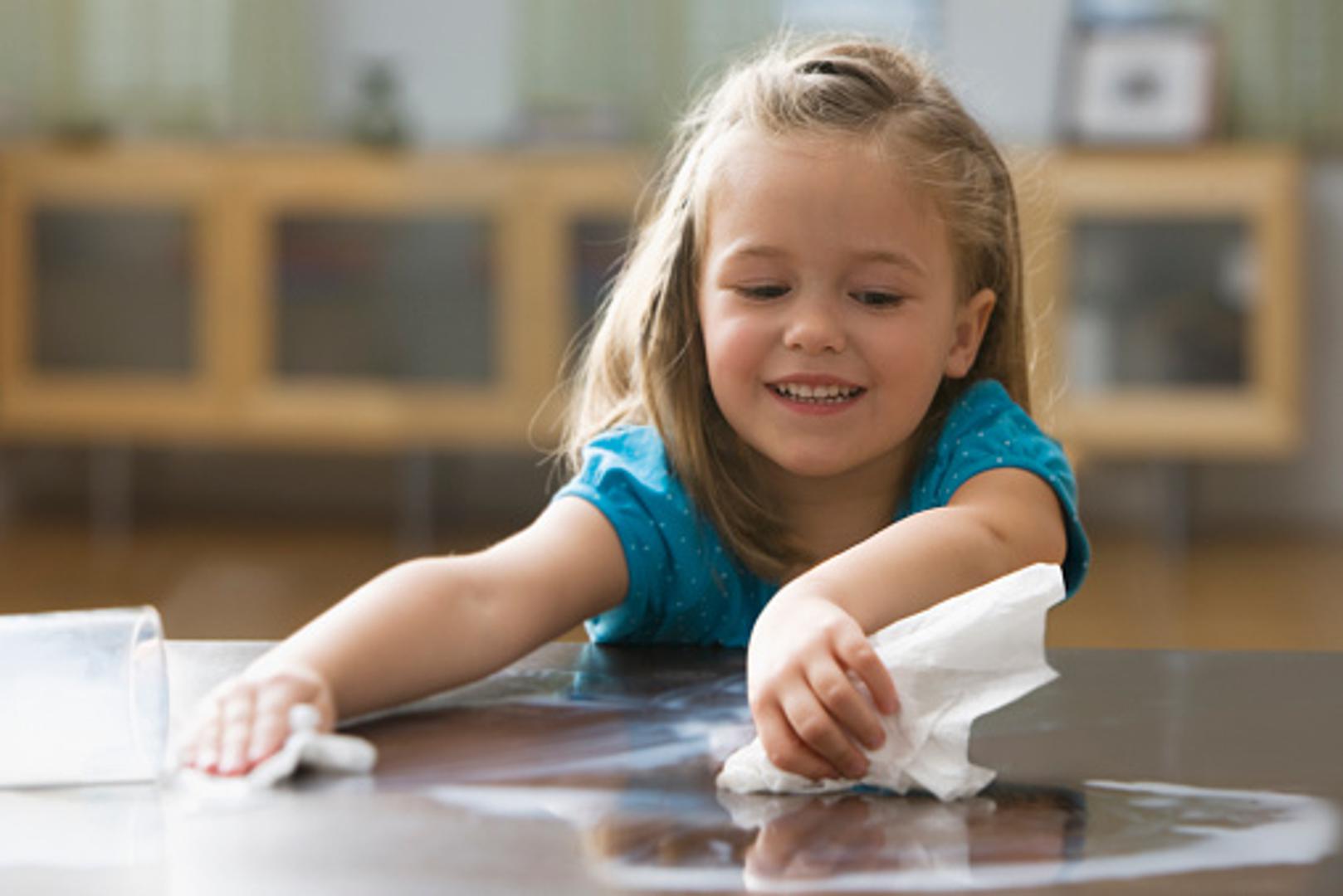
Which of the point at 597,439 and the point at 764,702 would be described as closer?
the point at 764,702

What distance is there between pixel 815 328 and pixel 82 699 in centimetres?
39

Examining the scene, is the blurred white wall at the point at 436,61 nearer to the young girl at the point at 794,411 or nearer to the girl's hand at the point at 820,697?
the young girl at the point at 794,411

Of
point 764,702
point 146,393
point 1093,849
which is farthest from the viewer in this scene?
point 146,393

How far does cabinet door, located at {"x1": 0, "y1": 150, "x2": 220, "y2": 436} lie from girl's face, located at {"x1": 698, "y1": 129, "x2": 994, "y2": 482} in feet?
12.5

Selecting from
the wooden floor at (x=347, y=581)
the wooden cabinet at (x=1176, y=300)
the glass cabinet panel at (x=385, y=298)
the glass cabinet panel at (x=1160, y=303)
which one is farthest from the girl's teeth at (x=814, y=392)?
the glass cabinet panel at (x=385, y=298)

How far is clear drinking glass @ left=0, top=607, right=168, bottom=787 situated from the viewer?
59 centimetres

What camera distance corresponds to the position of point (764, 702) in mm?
633

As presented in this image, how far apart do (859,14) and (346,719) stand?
4186mm

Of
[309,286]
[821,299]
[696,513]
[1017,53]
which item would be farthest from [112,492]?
[821,299]

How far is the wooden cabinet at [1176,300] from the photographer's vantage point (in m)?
4.27

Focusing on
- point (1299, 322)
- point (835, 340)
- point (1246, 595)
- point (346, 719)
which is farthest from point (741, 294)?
point (1299, 322)

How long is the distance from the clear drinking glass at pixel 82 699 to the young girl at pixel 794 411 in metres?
0.10

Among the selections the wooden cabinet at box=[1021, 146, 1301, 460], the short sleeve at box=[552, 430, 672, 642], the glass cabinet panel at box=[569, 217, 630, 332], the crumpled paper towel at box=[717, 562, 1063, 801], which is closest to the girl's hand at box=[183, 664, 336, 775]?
the crumpled paper towel at box=[717, 562, 1063, 801]

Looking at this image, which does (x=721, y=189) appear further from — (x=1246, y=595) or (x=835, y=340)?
(x=1246, y=595)
